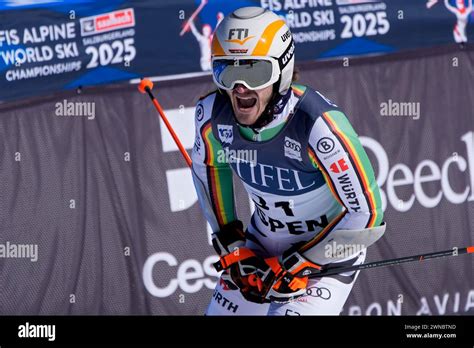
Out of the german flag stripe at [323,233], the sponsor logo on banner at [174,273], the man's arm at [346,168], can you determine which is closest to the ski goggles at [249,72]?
the man's arm at [346,168]

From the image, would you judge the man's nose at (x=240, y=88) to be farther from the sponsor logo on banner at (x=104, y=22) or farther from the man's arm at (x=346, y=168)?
the sponsor logo on banner at (x=104, y=22)

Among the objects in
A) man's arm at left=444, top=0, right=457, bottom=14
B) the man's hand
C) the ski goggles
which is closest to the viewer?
the ski goggles

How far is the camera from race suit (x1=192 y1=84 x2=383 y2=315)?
494 centimetres

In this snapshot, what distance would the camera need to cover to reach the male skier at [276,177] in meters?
4.91

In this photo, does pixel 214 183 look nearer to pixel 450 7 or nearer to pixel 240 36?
pixel 240 36

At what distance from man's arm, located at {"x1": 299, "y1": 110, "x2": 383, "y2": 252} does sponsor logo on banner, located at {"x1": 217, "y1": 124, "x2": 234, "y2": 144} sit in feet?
1.34

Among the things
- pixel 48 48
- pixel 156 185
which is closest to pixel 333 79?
pixel 156 185

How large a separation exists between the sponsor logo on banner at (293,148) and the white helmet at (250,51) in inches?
9.8

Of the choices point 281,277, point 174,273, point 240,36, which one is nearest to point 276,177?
point 281,277

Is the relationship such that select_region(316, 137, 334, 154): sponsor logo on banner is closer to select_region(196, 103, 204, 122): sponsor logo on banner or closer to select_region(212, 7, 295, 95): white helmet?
select_region(212, 7, 295, 95): white helmet

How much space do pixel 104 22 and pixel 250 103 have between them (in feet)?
8.95

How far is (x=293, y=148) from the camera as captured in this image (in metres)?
5.02

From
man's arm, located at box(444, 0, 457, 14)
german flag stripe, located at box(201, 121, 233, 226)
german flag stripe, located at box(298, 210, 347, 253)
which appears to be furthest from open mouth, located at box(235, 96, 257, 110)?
man's arm, located at box(444, 0, 457, 14)

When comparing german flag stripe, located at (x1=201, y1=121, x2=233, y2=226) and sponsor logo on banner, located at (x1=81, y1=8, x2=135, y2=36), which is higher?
sponsor logo on banner, located at (x1=81, y1=8, x2=135, y2=36)
